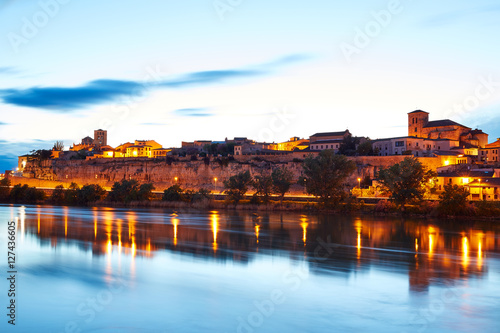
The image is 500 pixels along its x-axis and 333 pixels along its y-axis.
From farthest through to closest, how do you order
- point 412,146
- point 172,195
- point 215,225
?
point 412,146
point 172,195
point 215,225


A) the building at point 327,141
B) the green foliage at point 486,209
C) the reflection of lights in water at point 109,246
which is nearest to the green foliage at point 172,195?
the reflection of lights in water at point 109,246

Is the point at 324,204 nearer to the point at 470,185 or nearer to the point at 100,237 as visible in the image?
the point at 470,185

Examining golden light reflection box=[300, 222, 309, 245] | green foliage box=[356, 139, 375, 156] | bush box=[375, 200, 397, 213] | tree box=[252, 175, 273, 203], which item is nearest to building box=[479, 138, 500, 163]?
green foliage box=[356, 139, 375, 156]

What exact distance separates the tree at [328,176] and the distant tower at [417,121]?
86.8 ft

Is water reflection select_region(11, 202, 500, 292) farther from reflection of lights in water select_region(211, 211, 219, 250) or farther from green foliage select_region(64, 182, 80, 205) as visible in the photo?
green foliage select_region(64, 182, 80, 205)

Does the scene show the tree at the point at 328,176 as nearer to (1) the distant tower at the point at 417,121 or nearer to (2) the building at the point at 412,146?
(2) the building at the point at 412,146

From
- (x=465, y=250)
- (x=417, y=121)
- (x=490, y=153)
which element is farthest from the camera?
(x=417, y=121)

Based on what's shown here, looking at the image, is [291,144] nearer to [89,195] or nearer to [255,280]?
[89,195]

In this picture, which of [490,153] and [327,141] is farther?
[327,141]

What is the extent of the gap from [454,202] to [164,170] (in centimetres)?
3032

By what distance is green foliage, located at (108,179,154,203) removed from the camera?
115 ft

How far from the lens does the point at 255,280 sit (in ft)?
37.0

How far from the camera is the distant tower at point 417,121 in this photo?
173 ft

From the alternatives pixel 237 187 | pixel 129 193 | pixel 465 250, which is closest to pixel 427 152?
pixel 237 187
